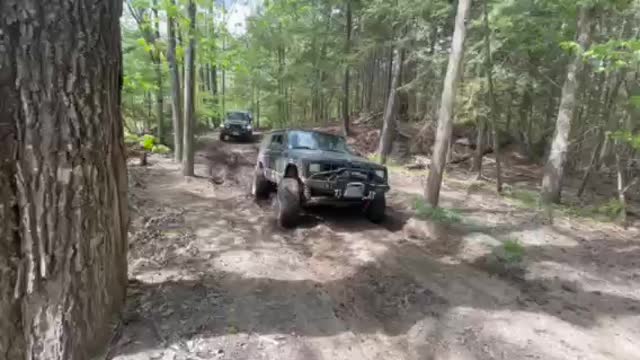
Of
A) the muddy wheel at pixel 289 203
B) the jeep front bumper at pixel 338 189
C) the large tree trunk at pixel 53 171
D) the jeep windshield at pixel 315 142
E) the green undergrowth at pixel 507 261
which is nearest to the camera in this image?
the large tree trunk at pixel 53 171

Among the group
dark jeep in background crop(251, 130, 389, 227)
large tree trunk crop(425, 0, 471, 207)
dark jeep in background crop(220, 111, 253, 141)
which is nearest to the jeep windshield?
dark jeep in background crop(251, 130, 389, 227)

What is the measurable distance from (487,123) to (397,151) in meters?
3.74

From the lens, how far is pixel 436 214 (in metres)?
7.07

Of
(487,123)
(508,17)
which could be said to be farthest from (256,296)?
(487,123)

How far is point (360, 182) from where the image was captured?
616 cm

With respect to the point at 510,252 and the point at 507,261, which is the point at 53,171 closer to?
the point at 507,261

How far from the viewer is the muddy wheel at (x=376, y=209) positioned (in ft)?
22.0

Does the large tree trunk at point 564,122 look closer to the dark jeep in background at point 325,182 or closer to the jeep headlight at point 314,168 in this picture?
the dark jeep in background at point 325,182

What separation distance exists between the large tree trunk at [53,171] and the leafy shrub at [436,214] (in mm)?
5637

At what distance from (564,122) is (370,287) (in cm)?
808

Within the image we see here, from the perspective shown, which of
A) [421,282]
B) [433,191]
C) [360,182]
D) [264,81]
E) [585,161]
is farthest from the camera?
[264,81]

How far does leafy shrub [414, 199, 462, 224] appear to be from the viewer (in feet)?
22.8

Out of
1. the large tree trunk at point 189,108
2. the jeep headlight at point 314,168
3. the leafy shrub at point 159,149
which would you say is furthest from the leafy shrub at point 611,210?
the large tree trunk at point 189,108

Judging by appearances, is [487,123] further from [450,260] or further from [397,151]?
[450,260]
